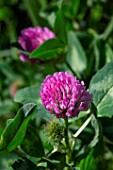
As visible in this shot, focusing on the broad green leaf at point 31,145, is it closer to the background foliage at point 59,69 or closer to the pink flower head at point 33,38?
the background foliage at point 59,69

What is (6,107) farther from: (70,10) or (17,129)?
(17,129)

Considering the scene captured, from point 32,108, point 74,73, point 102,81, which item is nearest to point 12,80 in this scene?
point 74,73

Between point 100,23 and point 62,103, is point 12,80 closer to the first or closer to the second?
point 100,23

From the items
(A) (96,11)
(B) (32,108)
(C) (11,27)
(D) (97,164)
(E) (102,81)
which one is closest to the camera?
(B) (32,108)

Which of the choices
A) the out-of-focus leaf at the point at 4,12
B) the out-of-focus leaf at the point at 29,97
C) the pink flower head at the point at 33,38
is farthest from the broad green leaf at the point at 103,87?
the out-of-focus leaf at the point at 4,12

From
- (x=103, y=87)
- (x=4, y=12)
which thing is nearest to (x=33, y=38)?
(x=103, y=87)

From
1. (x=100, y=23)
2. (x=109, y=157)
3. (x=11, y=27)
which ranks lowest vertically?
(x=109, y=157)
